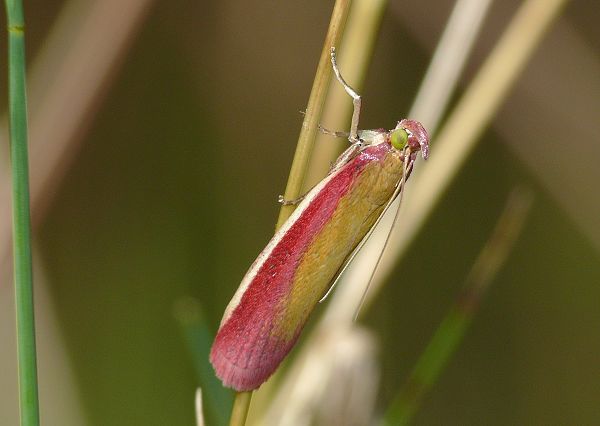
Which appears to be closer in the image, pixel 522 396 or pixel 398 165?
pixel 398 165

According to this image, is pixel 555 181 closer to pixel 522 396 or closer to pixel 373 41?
pixel 522 396

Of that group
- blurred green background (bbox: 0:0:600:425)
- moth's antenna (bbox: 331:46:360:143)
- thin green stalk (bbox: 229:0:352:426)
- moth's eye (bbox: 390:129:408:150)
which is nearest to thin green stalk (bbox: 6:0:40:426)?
thin green stalk (bbox: 229:0:352:426)

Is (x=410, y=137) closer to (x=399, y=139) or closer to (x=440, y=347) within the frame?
(x=399, y=139)

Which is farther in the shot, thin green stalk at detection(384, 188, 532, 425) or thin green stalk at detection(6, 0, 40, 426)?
thin green stalk at detection(384, 188, 532, 425)

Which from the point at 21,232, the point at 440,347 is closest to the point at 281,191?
the point at 440,347

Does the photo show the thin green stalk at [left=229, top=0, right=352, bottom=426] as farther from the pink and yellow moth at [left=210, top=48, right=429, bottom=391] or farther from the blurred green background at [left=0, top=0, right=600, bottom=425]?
the blurred green background at [left=0, top=0, right=600, bottom=425]

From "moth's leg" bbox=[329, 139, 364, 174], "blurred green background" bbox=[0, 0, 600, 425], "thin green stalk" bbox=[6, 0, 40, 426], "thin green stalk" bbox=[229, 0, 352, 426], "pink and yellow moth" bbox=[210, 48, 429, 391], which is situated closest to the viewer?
"thin green stalk" bbox=[6, 0, 40, 426]

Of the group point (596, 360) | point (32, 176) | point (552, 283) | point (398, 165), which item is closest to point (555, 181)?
point (552, 283)
